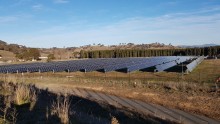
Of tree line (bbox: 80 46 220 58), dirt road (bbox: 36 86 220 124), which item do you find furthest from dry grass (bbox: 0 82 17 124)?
tree line (bbox: 80 46 220 58)

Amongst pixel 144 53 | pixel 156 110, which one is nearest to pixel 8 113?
pixel 156 110

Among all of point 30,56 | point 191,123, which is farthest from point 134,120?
point 30,56

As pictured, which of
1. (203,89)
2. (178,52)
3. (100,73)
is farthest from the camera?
(178,52)

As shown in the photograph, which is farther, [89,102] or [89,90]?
[89,90]

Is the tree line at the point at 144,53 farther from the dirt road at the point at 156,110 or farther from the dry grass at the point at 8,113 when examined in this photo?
the dry grass at the point at 8,113

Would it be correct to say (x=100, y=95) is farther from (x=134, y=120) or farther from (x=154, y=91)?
(x=134, y=120)

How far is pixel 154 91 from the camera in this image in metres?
22.7

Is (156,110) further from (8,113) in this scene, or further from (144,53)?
(144,53)

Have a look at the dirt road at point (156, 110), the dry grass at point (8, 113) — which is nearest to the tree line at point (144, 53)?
the dirt road at point (156, 110)

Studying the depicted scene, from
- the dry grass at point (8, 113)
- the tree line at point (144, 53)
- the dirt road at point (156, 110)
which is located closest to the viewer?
the dry grass at point (8, 113)

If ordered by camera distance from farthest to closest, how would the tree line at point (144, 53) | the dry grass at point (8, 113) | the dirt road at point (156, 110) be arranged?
1. the tree line at point (144, 53)
2. the dirt road at point (156, 110)
3. the dry grass at point (8, 113)

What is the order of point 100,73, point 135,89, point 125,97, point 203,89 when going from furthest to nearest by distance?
1. point 100,73
2. point 135,89
3. point 203,89
4. point 125,97

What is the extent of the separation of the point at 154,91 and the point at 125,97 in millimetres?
2798

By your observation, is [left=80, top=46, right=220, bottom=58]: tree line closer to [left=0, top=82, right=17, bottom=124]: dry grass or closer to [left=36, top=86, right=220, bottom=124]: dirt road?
[left=36, top=86, right=220, bottom=124]: dirt road
